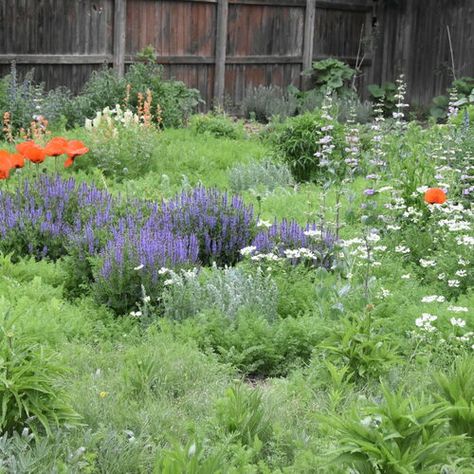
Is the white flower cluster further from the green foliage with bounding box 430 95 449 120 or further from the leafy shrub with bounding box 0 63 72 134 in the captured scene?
the green foliage with bounding box 430 95 449 120

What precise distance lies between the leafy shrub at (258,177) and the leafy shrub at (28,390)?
5.51 meters

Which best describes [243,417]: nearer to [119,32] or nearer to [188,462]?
[188,462]

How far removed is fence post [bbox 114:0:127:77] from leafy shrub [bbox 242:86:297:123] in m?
2.60

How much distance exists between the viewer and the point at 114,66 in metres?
14.3

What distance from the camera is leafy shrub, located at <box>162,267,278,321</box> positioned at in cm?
547

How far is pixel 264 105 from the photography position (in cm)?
Answer: 1617

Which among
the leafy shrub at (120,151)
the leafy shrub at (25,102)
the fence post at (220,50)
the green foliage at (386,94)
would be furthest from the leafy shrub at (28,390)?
the green foliage at (386,94)

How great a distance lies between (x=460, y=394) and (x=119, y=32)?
11241 millimetres

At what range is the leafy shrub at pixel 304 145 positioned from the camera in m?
10.5

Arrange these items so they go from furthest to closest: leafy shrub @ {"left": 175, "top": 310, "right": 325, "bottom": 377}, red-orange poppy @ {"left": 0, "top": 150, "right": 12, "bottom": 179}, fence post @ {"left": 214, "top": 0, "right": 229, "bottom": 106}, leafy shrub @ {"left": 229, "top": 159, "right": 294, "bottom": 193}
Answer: fence post @ {"left": 214, "top": 0, "right": 229, "bottom": 106} < leafy shrub @ {"left": 229, "top": 159, "right": 294, "bottom": 193} < red-orange poppy @ {"left": 0, "top": 150, "right": 12, "bottom": 179} < leafy shrub @ {"left": 175, "top": 310, "right": 325, "bottom": 377}

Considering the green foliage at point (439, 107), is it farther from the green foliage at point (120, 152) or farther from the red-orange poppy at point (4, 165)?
the red-orange poppy at point (4, 165)

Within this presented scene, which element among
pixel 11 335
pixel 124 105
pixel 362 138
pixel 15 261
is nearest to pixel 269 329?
pixel 11 335

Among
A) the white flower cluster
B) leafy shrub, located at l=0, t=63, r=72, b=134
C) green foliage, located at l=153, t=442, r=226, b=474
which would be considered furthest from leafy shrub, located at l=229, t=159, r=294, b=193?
green foliage, located at l=153, t=442, r=226, b=474

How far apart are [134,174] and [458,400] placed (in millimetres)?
6235
